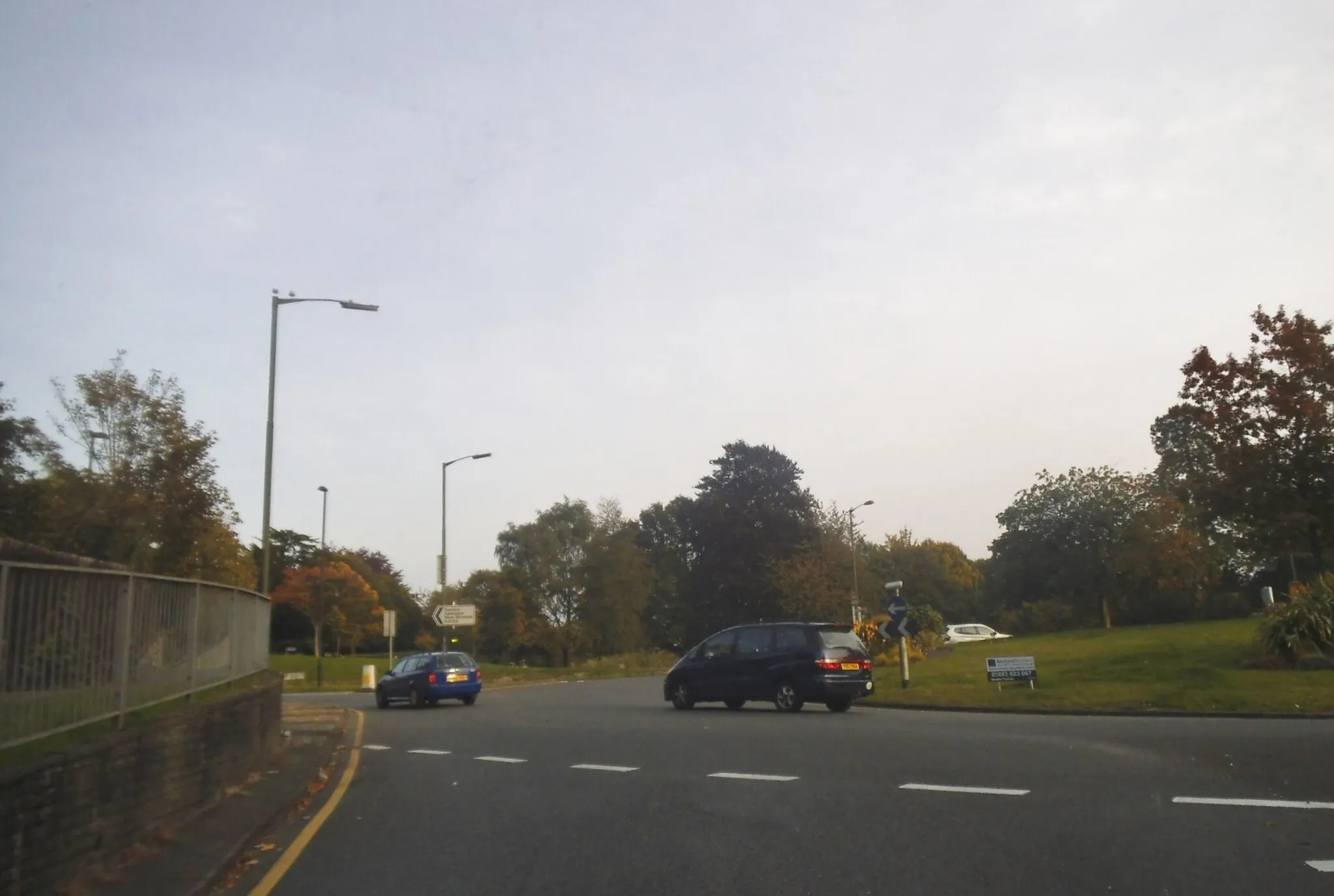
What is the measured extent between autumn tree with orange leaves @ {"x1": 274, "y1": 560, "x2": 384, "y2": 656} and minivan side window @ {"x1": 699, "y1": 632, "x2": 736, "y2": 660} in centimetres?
4989

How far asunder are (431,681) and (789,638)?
10477 mm

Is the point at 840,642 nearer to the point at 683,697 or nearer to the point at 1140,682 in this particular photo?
the point at 683,697

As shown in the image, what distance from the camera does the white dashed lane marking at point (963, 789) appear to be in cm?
941

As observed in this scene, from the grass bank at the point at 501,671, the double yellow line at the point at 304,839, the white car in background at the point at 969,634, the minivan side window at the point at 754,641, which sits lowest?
the double yellow line at the point at 304,839

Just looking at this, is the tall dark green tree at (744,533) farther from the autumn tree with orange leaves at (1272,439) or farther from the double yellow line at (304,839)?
the double yellow line at (304,839)

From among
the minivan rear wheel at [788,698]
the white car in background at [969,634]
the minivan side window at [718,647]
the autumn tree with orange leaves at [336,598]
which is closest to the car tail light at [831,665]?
the minivan rear wheel at [788,698]

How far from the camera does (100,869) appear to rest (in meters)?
6.86

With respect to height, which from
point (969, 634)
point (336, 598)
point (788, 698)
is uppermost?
point (336, 598)

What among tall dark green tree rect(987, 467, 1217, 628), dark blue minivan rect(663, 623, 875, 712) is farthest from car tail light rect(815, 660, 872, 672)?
tall dark green tree rect(987, 467, 1217, 628)

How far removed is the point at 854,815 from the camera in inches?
341

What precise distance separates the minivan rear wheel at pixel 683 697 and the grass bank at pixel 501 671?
19444 millimetres

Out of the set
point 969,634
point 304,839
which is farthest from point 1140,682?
point 969,634

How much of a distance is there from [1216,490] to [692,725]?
14.2 metres

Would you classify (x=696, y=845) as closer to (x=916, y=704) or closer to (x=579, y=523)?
(x=916, y=704)
